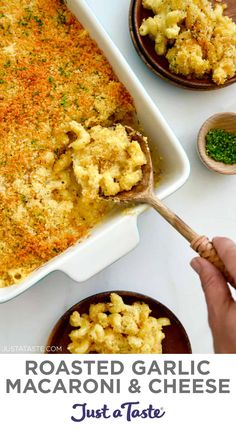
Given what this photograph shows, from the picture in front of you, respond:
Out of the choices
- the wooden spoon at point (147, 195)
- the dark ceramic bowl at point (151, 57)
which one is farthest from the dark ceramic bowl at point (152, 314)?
the dark ceramic bowl at point (151, 57)

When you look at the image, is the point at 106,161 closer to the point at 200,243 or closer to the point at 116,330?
the point at 200,243

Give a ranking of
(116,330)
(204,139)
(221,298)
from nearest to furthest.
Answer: (221,298) → (116,330) → (204,139)

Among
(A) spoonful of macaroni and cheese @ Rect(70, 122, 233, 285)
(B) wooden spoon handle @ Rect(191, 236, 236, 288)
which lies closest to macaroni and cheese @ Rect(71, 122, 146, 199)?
(A) spoonful of macaroni and cheese @ Rect(70, 122, 233, 285)

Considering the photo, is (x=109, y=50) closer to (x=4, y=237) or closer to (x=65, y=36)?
(x=65, y=36)

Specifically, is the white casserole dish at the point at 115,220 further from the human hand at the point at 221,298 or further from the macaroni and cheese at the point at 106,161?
the human hand at the point at 221,298

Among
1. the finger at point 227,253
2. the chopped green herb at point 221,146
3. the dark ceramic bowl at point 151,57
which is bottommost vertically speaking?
the finger at point 227,253

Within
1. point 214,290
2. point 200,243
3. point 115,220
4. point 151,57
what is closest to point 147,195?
point 115,220
